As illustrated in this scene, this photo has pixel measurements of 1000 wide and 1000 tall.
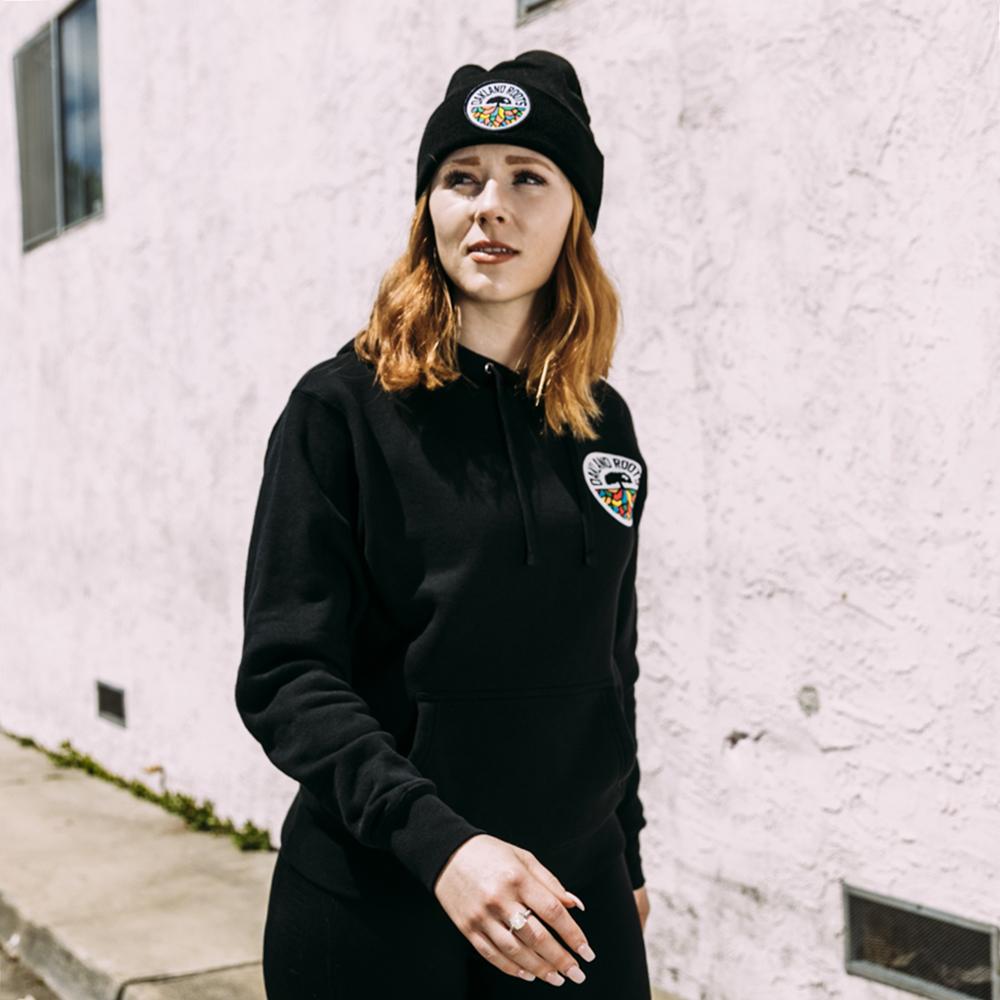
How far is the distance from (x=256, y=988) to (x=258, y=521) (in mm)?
2478

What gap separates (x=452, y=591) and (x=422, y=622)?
0.06 m

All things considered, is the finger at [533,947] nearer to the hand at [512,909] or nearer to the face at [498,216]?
the hand at [512,909]

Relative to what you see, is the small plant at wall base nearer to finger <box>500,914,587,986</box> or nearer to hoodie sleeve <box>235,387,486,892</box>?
hoodie sleeve <box>235,387,486,892</box>

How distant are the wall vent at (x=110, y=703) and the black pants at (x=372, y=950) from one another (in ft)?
17.1

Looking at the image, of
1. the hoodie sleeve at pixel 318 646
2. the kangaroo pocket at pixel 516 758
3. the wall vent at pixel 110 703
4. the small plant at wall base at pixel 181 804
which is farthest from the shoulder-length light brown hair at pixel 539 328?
the wall vent at pixel 110 703

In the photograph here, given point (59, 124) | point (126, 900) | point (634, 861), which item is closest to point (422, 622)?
point (634, 861)

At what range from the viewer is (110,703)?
6.94 meters

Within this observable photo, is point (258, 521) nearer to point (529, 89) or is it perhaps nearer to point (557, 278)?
point (557, 278)

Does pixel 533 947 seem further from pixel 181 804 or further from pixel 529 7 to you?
pixel 181 804

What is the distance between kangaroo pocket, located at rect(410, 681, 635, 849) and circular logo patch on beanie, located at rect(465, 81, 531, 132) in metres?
0.75

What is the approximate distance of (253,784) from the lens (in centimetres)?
547

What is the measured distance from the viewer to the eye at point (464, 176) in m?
1.88

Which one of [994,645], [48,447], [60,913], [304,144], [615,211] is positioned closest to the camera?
[994,645]

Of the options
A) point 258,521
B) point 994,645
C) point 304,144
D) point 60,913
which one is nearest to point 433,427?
point 258,521
